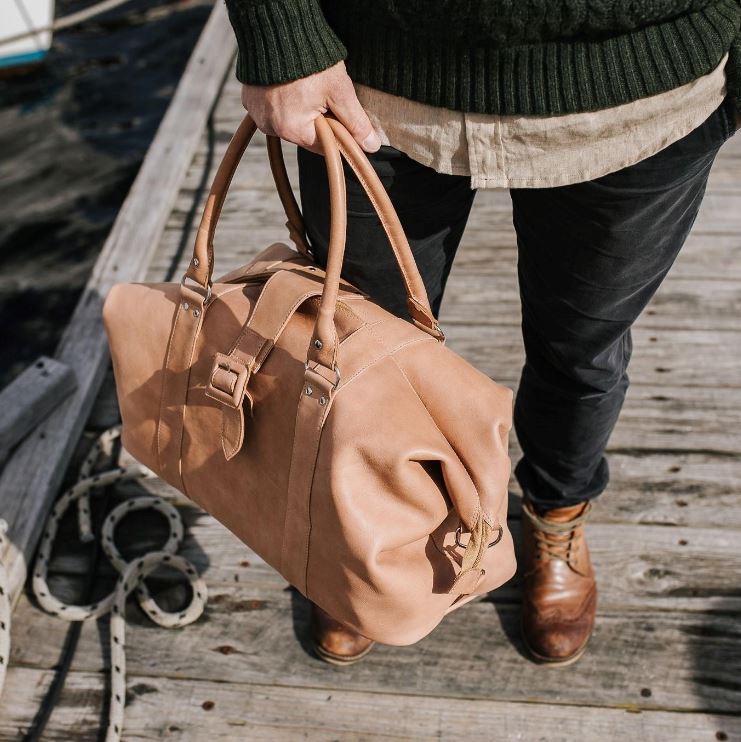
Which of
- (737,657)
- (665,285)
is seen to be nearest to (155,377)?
(737,657)

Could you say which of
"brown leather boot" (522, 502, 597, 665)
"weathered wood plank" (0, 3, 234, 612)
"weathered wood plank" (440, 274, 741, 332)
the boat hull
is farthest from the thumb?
the boat hull

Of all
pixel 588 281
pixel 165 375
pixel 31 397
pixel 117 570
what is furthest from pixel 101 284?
pixel 588 281

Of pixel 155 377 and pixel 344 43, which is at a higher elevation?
pixel 344 43

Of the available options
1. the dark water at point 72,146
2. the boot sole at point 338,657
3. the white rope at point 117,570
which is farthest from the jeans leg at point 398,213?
the dark water at point 72,146

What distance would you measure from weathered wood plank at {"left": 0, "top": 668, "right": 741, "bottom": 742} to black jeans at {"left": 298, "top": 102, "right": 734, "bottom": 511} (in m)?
0.51

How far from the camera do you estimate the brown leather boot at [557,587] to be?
5.08ft

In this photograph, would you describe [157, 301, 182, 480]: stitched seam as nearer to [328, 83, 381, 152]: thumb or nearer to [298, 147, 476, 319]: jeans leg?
[298, 147, 476, 319]: jeans leg

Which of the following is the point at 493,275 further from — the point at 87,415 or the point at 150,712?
the point at 150,712

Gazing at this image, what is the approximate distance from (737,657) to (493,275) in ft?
4.36

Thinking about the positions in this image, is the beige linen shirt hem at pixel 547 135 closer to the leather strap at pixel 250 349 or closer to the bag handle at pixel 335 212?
the bag handle at pixel 335 212

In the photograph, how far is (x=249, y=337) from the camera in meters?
1.09

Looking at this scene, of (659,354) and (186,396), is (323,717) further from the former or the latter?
(659,354)

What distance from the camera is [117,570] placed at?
176 centimetres

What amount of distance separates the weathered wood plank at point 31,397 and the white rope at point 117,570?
19 cm
